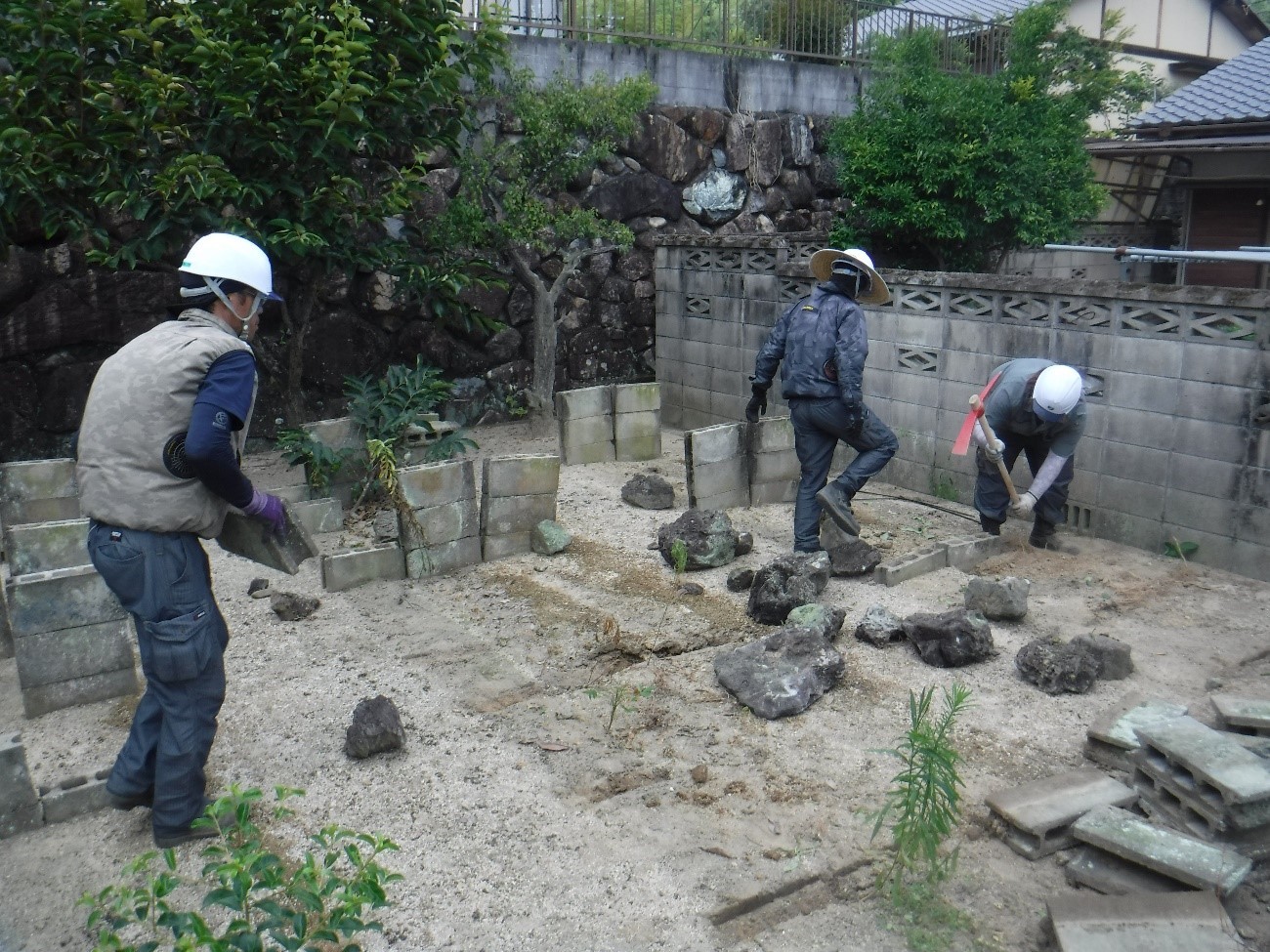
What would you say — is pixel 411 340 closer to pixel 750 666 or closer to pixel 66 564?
pixel 66 564

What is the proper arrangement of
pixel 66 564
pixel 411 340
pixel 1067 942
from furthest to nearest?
pixel 411 340, pixel 66 564, pixel 1067 942

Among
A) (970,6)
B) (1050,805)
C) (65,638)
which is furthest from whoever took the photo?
(970,6)

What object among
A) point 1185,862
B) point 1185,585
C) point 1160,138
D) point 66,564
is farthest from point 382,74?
point 1160,138

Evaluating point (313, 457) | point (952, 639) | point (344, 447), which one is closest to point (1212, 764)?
point (952, 639)

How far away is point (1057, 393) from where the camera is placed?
6469mm

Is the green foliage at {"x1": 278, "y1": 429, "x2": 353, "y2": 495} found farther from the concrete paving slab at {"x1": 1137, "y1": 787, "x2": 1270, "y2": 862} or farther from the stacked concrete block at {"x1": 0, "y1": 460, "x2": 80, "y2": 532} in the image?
the concrete paving slab at {"x1": 1137, "y1": 787, "x2": 1270, "y2": 862}

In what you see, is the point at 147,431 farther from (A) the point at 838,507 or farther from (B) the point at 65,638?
(A) the point at 838,507

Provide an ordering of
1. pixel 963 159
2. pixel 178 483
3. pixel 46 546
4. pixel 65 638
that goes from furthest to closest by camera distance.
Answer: pixel 963 159
pixel 46 546
pixel 65 638
pixel 178 483

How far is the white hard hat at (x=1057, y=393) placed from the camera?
6.47 metres

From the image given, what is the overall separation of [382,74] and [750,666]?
5116mm

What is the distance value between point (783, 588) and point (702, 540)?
0.97 m

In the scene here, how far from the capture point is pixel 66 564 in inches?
228

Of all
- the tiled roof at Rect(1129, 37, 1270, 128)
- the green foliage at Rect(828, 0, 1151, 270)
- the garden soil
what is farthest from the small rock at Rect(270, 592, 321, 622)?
the tiled roof at Rect(1129, 37, 1270, 128)

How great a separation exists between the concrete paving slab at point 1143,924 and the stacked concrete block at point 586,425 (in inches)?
246
